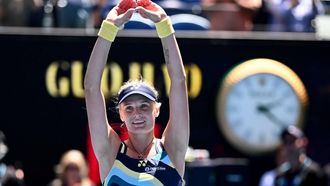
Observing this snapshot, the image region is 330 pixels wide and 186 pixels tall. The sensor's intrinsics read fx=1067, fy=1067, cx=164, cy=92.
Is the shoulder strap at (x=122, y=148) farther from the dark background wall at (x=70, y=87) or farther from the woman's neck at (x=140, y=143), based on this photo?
the dark background wall at (x=70, y=87)

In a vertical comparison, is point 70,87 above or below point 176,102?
below

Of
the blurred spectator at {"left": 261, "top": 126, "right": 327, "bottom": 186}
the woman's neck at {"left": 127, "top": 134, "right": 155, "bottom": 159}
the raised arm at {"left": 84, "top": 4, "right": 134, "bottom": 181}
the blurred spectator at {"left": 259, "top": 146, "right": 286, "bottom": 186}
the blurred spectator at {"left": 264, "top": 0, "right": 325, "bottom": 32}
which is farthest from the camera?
the blurred spectator at {"left": 264, "top": 0, "right": 325, "bottom": 32}

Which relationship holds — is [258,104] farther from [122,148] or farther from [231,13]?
[122,148]

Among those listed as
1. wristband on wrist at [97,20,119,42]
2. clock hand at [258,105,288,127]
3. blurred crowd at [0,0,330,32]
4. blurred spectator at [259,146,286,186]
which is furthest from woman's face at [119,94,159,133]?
clock hand at [258,105,288,127]

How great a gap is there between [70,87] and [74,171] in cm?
121

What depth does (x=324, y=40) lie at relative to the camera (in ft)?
36.0

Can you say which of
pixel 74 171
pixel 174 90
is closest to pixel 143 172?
pixel 174 90

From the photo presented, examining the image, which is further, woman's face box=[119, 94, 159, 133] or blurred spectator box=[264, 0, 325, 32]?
blurred spectator box=[264, 0, 325, 32]

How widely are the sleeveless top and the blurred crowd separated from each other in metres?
5.14

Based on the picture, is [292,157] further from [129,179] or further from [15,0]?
[129,179]

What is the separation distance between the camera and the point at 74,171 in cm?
985

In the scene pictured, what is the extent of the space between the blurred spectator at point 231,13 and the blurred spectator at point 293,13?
183 mm

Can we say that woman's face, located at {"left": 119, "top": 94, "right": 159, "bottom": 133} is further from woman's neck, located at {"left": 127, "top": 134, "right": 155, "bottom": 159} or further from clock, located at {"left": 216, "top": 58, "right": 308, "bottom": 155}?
clock, located at {"left": 216, "top": 58, "right": 308, "bottom": 155}

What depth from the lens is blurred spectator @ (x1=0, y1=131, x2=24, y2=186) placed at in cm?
984
